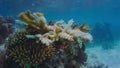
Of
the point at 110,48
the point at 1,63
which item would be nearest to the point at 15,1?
the point at 110,48

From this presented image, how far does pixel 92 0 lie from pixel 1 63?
43.9 m

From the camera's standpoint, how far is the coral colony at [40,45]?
5.25 metres

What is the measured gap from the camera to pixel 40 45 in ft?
17.5

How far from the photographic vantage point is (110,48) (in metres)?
24.2

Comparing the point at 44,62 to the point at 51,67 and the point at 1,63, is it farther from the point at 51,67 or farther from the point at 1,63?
the point at 1,63

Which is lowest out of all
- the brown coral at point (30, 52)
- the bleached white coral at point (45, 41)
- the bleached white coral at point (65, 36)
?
the brown coral at point (30, 52)

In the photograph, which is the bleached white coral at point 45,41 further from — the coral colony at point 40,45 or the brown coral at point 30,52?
the brown coral at point 30,52

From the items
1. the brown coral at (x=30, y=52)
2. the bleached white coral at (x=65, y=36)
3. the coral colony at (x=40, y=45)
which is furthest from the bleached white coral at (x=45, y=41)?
the bleached white coral at (x=65, y=36)

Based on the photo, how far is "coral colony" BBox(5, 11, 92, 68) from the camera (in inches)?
207

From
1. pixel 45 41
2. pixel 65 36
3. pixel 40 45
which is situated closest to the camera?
pixel 45 41

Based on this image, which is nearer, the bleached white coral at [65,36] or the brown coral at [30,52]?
the brown coral at [30,52]

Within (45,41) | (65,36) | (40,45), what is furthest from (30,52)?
(65,36)

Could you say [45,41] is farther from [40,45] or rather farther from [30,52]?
[30,52]

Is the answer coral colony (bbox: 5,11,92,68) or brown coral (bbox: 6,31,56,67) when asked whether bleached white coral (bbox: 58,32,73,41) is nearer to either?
coral colony (bbox: 5,11,92,68)
